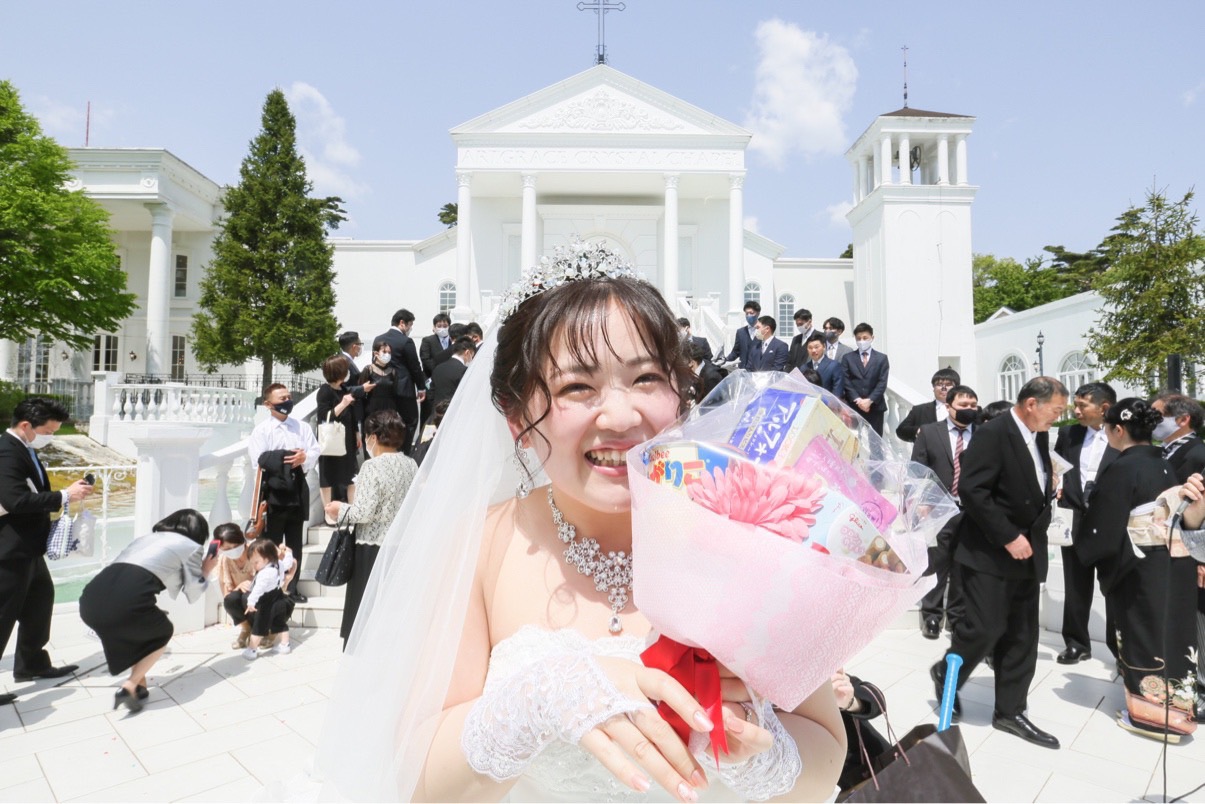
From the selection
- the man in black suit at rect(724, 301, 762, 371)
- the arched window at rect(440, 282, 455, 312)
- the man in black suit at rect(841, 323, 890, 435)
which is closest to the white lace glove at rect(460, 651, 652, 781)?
the man in black suit at rect(841, 323, 890, 435)

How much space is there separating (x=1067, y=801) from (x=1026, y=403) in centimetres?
241

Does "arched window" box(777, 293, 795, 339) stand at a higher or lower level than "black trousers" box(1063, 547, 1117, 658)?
higher

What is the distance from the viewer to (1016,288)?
52000 millimetres

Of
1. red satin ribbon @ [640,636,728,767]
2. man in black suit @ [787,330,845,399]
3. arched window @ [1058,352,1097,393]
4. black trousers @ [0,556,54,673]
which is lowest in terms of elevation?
black trousers @ [0,556,54,673]

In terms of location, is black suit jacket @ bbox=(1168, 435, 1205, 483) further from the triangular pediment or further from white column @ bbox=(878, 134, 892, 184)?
white column @ bbox=(878, 134, 892, 184)

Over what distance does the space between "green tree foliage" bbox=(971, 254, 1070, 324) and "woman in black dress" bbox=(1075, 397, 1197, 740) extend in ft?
177

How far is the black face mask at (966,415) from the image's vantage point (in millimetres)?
6346

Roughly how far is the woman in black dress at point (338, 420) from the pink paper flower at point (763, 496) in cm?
718

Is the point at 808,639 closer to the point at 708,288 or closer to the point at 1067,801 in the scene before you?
the point at 1067,801

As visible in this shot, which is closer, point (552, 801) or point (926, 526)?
point (926, 526)

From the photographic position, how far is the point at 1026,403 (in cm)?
457

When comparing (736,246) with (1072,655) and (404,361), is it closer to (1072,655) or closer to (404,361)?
(404,361)

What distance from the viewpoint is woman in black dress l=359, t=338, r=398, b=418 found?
334 inches

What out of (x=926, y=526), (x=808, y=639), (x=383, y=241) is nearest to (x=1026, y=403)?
(x=926, y=526)
